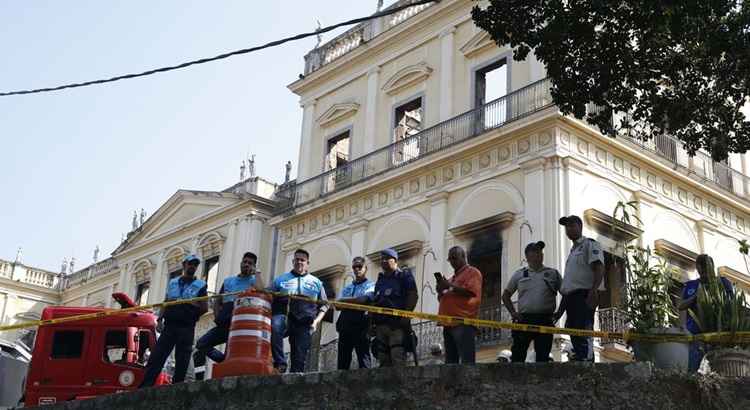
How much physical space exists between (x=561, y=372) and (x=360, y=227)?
1502 cm

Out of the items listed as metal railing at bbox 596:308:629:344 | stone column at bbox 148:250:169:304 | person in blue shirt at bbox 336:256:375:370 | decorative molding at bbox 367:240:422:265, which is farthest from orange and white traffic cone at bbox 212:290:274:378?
stone column at bbox 148:250:169:304

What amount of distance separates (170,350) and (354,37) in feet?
53.0

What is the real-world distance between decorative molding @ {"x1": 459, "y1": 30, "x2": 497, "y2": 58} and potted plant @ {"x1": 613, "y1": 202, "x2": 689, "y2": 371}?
501 inches

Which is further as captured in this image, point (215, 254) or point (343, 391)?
point (215, 254)

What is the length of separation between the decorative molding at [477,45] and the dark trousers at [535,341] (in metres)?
12.7

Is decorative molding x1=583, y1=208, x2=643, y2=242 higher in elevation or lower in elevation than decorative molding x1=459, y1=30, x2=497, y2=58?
lower

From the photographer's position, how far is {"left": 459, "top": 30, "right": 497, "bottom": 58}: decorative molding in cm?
2145

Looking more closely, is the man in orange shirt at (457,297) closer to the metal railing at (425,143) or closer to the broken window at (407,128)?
the metal railing at (425,143)

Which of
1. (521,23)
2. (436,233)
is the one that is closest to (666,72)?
(521,23)

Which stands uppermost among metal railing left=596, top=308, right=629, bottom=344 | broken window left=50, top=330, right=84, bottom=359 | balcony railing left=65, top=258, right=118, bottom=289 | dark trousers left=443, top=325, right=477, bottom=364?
balcony railing left=65, top=258, right=118, bottom=289

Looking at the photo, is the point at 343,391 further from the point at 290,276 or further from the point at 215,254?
the point at 215,254

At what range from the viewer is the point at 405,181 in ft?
70.8

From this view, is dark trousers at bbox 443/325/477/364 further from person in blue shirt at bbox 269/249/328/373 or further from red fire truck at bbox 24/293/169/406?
red fire truck at bbox 24/293/169/406

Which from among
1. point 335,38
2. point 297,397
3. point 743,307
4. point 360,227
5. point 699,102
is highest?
point 335,38
